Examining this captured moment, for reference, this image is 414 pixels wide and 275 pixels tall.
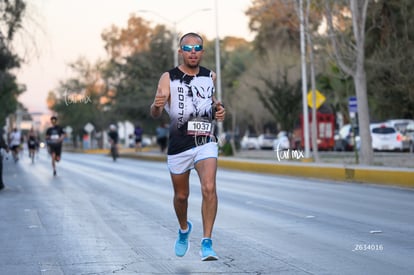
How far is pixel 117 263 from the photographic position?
859 cm

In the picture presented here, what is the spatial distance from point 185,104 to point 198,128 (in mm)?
257

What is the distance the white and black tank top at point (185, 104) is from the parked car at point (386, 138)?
1415 inches

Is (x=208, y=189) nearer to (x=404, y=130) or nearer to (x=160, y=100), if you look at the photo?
(x=160, y=100)

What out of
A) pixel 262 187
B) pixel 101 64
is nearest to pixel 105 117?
pixel 101 64

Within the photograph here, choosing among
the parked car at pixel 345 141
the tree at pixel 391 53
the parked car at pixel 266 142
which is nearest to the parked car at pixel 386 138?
the tree at pixel 391 53

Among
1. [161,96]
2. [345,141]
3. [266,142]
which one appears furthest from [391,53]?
[266,142]

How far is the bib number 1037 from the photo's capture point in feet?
26.8

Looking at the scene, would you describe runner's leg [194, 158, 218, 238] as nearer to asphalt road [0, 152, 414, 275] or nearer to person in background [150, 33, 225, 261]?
person in background [150, 33, 225, 261]

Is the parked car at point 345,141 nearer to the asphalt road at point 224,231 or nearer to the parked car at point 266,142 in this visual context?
the parked car at point 266,142

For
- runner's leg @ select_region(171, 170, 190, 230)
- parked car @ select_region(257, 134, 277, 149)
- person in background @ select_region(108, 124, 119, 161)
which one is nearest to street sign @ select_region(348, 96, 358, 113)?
person in background @ select_region(108, 124, 119, 161)

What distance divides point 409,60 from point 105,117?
141 feet

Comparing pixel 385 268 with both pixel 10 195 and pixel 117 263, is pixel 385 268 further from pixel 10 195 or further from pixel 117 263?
pixel 10 195

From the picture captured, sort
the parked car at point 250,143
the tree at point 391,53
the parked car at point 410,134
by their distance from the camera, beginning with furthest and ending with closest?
the parked car at point 250,143, the parked car at point 410,134, the tree at point 391,53

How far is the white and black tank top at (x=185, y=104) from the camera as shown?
8.20m
